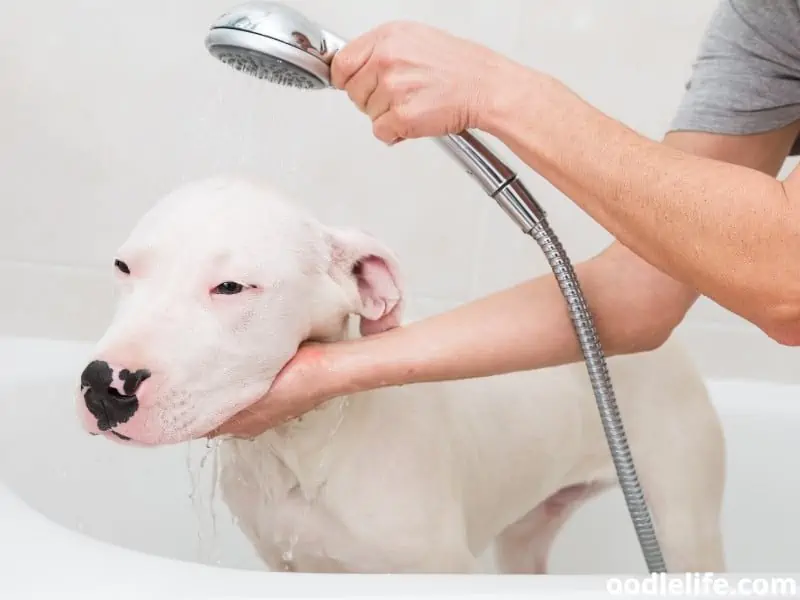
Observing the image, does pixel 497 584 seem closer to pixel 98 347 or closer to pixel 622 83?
pixel 98 347

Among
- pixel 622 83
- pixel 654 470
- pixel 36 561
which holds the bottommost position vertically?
pixel 654 470

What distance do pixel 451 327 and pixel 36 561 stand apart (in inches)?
17.7

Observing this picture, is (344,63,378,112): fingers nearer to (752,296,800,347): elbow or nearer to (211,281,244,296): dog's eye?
(211,281,244,296): dog's eye

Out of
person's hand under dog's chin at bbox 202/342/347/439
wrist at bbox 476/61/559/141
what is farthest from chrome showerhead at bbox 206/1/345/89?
person's hand under dog's chin at bbox 202/342/347/439

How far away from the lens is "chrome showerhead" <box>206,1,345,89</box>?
0.73 metres

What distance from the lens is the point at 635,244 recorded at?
2.44ft

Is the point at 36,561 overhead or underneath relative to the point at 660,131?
underneath

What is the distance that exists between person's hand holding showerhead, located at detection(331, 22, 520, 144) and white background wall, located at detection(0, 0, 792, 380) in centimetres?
70

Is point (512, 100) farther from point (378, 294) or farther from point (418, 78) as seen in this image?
point (378, 294)

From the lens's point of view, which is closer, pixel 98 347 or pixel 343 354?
pixel 98 347

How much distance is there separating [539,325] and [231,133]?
77cm

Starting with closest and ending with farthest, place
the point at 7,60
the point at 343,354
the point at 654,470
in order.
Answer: the point at 343,354, the point at 654,470, the point at 7,60

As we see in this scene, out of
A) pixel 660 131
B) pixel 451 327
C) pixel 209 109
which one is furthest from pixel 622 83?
pixel 451 327

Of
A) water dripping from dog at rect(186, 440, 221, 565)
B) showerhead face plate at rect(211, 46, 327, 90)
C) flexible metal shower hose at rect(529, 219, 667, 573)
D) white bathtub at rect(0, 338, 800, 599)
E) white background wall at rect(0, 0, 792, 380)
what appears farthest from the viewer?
white background wall at rect(0, 0, 792, 380)
